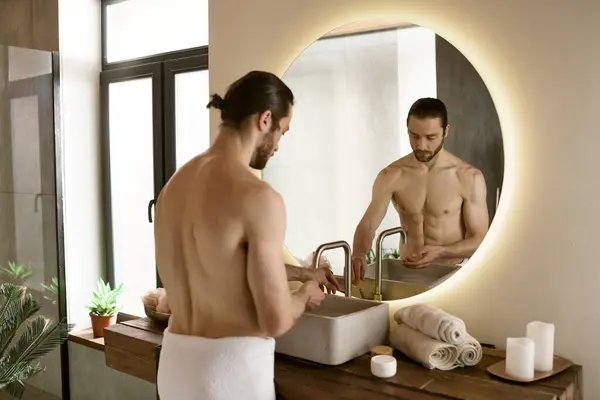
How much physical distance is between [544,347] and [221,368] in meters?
0.86

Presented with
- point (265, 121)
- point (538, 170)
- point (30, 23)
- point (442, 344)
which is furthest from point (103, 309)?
point (538, 170)

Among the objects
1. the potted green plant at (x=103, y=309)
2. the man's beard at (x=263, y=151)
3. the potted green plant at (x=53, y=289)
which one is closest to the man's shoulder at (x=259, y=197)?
the man's beard at (x=263, y=151)

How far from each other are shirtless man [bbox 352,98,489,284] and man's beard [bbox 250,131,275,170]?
1.72ft

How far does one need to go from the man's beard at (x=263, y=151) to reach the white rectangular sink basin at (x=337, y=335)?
0.46m

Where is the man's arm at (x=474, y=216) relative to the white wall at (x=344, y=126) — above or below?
below

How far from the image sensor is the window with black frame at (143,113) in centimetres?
311

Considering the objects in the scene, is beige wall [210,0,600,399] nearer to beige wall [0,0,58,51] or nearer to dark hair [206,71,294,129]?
dark hair [206,71,294,129]

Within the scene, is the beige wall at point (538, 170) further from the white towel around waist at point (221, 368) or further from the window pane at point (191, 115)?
the window pane at point (191, 115)

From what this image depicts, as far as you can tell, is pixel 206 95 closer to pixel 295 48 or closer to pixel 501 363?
pixel 295 48

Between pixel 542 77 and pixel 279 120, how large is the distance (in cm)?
76

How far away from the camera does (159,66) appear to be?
3.17 meters

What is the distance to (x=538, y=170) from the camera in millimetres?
1764

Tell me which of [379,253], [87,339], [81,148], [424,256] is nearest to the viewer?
[424,256]

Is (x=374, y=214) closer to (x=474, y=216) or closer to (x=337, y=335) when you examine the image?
(x=474, y=216)
